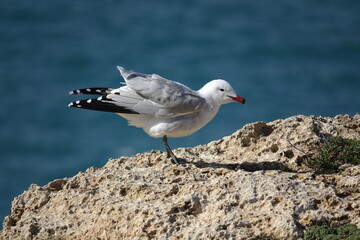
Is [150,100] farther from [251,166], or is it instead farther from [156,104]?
[251,166]

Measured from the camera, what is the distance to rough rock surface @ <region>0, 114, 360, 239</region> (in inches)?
176

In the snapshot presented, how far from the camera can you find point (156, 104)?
6.26 meters

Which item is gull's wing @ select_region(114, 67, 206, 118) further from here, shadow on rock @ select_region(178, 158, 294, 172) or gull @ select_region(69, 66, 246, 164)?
shadow on rock @ select_region(178, 158, 294, 172)

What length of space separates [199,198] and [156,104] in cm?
181

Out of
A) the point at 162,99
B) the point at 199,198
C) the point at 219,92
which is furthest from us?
the point at 219,92

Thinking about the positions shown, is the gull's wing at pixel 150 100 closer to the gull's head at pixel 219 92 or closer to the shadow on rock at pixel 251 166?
the gull's head at pixel 219 92

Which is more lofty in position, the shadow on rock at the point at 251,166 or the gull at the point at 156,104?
the gull at the point at 156,104

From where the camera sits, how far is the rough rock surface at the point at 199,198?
4477mm

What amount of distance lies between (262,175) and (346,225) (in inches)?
37.1

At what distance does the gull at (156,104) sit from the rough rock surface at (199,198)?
0.35 m

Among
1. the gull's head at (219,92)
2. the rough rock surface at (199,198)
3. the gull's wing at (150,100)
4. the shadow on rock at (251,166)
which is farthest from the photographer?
the gull's head at (219,92)

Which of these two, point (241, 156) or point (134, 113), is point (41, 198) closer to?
point (134, 113)

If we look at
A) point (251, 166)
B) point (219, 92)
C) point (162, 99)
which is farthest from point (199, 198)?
point (219, 92)

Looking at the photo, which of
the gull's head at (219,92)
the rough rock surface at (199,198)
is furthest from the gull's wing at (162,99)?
the rough rock surface at (199,198)
